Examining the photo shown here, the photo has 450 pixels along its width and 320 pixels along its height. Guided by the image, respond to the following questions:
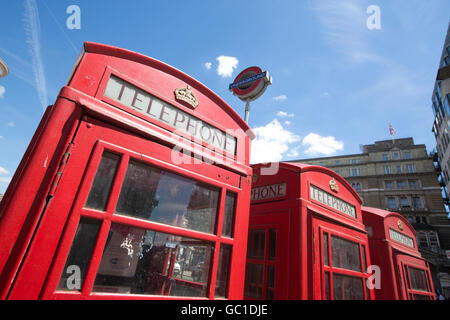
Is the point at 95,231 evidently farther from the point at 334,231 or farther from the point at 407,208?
the point at 407,208

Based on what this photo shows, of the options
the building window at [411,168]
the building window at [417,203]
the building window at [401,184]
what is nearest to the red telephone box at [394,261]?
the building window at [417,203]

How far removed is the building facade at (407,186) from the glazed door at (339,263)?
2542 cm

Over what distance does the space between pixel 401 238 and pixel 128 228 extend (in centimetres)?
744

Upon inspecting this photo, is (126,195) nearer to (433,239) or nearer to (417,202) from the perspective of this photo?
(433,239)

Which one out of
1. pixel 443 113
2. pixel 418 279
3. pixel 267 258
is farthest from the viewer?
pixel 443 113

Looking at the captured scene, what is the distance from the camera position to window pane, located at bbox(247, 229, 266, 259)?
12.0 feet

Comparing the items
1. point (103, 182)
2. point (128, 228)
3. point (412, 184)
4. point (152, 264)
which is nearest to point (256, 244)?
point (152, 264)

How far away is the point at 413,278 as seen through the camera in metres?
5.96

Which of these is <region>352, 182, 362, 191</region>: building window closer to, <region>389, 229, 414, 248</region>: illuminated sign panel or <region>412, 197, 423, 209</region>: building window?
<region>412, 197, 423, 209</region>: building window

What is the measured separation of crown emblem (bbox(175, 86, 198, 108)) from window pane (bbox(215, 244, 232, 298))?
1.47 metres

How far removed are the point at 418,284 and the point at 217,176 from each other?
7.16 meters

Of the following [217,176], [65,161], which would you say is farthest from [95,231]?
[217,176]

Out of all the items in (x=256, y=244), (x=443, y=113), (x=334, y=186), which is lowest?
(x=256, y=244)

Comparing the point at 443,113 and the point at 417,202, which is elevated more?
the point at 443,113
